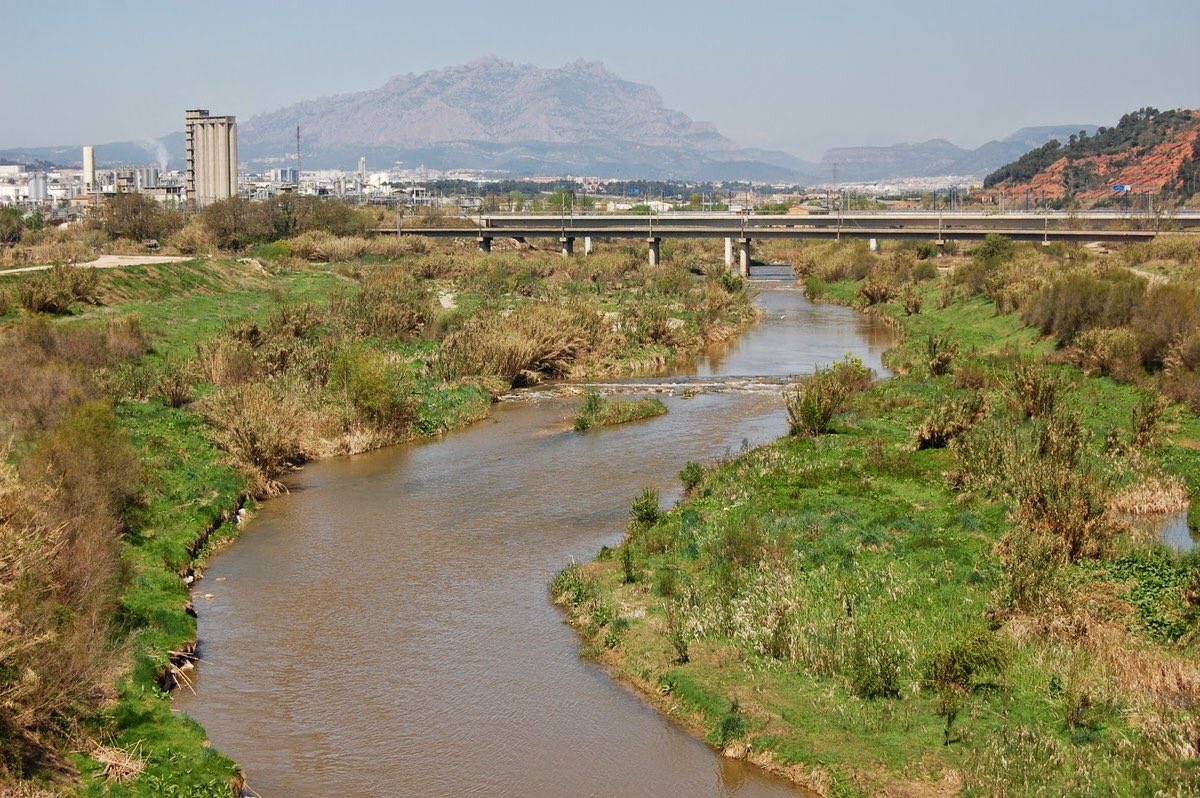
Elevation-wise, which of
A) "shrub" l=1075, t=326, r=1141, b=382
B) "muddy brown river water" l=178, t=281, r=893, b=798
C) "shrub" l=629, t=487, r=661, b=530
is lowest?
"muddy brown river water" l=178, t=281, r=893, b=798

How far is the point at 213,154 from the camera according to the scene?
113 m

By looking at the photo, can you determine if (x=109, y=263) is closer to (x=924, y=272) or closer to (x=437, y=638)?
(x=437, y=638)

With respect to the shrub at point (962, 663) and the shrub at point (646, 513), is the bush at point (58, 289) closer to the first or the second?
the shrub at point (646, 513)

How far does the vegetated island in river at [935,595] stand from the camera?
543 inches

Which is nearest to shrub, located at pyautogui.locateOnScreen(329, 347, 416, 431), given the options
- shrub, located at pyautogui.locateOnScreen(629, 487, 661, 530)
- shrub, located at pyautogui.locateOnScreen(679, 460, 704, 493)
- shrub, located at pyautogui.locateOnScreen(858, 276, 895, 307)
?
shrub, located at pyautogui.locateOnScreen(679, 460, 704, 493)

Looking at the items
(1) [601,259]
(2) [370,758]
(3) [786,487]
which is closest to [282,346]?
(3) [786,487]

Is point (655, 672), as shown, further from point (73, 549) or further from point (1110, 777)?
point (73, 549)

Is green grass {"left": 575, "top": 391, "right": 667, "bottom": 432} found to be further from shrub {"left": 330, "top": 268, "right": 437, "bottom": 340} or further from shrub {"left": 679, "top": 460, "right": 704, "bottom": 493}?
shrub {"left": 330, "top": 268, "right": 437, "bottom": 340}

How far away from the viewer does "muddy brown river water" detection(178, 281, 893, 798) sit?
1469cm

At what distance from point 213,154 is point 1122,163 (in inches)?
3789

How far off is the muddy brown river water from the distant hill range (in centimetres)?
10044

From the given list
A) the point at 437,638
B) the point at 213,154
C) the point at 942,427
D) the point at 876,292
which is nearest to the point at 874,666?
the point at 437,638

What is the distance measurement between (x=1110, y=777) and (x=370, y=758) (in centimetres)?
816

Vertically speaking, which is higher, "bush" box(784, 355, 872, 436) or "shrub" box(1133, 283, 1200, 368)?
"shrub" box(1133, 283, 1200, 368)
